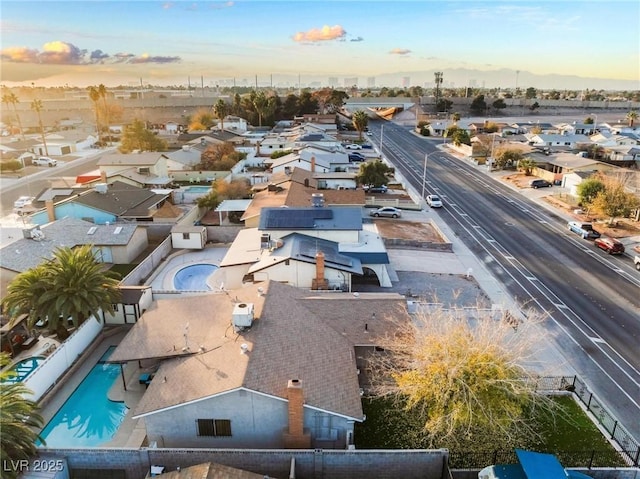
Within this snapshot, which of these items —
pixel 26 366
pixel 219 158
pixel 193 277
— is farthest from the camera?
pixel 219 158

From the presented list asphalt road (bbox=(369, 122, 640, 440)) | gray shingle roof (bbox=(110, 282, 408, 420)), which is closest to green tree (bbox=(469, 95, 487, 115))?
asphalt road (bbox=(369, 122, 640, 440))

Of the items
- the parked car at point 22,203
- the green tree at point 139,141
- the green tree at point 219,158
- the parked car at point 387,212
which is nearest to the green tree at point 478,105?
the green tree at point 219,158

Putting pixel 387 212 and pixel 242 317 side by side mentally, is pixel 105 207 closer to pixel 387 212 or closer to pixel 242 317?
pixel 387 212

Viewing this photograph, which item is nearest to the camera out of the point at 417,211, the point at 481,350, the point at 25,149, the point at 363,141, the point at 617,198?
the point at 481,350

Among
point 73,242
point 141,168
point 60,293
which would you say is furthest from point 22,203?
point 60,293

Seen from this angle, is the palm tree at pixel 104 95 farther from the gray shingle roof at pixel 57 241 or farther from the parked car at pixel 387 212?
the parked car at pixel 387 212

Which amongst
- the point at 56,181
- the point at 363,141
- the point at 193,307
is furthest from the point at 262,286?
the point at 363,141

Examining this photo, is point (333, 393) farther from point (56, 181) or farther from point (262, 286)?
point (56, 181)
